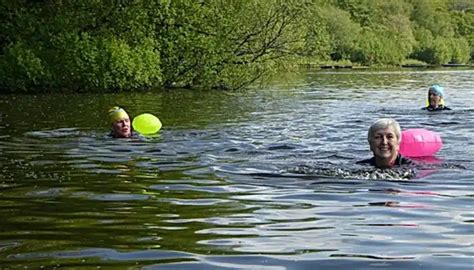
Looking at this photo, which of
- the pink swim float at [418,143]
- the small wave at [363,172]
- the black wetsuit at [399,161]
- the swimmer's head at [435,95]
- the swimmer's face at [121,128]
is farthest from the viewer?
the swimmer's head at [435,95]

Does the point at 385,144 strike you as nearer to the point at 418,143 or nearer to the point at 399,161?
the point at 399,161

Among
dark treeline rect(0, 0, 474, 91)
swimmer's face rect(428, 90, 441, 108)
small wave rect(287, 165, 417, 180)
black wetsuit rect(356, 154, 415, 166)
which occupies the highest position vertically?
dark treeline rect(0, 0, 474, 91)

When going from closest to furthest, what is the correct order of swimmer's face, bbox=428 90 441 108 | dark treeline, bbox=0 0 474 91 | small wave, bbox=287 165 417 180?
small wave, bbox=287 165 417 180 < swimmer's face, bbox=428 90 441 108 < dark treeline, bbox=0 0 474 91

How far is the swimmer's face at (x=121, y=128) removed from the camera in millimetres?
16922

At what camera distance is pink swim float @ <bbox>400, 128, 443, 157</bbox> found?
13398mm

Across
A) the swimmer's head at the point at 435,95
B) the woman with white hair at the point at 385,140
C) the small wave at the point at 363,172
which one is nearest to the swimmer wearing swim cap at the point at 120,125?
the small wave at the point at 363,172

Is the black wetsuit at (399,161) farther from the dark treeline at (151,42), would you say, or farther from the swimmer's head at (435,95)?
the dark treeline at (151,42)

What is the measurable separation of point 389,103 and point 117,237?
2553cm

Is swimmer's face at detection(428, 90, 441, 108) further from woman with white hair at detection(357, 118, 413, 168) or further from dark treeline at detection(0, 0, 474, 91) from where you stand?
dark treeline at detection(0, 0, 474, 91)

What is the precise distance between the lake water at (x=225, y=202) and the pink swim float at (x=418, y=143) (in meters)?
0.26

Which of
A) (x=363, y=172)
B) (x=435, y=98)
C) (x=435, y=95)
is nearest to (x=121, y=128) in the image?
(x=363, y=172)

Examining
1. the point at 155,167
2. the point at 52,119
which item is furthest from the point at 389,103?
the point at 155,167

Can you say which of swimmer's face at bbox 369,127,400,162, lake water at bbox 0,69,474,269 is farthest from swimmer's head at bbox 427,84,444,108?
swimmer's face at bbox 369,127,400,162

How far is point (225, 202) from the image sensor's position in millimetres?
9508
